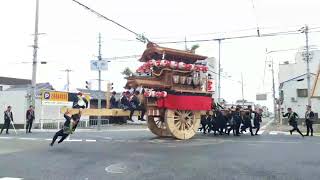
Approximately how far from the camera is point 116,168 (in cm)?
1149

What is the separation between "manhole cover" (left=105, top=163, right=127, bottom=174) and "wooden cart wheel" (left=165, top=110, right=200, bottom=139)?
8841 mm

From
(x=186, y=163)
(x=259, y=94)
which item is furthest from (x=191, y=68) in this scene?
(x=259, y=94)

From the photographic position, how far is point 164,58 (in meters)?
20.6

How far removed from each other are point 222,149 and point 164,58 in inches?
248

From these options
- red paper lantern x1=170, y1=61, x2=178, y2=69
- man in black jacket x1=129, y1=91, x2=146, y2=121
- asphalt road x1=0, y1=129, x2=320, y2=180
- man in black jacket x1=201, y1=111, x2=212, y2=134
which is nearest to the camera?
asphalt road x1=0, y1=129, x2=320, y2=180

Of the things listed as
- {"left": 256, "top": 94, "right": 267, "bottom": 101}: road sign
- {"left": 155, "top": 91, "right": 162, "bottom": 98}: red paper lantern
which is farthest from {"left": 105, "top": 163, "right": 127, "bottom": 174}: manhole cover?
{"left": 256, "top": 94, "right": 267, "bottom": 101}: road sign

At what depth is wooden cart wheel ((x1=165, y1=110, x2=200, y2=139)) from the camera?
68.4 feet

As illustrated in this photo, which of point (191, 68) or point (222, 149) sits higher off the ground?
point (191, 68)

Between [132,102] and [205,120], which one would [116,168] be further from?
[205,120]

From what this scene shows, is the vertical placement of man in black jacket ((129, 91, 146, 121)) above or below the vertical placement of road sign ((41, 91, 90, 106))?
below

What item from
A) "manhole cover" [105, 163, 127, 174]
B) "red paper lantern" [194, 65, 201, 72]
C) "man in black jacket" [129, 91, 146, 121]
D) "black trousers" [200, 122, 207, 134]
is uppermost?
"red paper lantern" [194, 65, 201, 72]

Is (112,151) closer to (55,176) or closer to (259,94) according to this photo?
(55,176)

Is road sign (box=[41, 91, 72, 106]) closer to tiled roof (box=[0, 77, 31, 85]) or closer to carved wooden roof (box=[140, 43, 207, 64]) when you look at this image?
carved wooden roof (box=[140, 43, 207, 64])

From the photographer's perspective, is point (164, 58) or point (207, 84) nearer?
point (164, 58)
